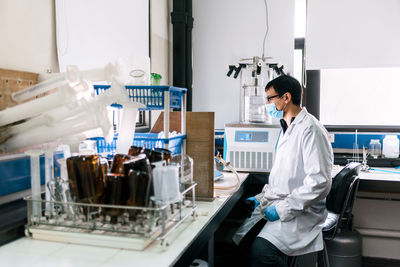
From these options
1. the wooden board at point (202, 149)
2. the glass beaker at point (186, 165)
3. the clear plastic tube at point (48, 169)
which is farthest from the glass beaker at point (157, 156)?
the wooden board at point (202, 149)

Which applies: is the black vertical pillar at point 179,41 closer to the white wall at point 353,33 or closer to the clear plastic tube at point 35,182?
the white wall at point 353,33

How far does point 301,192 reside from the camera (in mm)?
1973

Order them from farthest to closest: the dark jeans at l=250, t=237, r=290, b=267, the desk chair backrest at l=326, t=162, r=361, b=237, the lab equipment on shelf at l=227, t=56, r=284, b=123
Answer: the lab equipment on shelf at l=227, t=56, r=284, b=123
the desk chair backrest at l=326, t=162, r=361, b=237
the dark jeans at l=250, t=237, r=290, b=267

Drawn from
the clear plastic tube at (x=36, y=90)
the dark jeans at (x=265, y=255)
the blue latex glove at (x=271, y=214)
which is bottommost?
the dark jeans at (x=265, y=255)

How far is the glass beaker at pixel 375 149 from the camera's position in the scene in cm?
317

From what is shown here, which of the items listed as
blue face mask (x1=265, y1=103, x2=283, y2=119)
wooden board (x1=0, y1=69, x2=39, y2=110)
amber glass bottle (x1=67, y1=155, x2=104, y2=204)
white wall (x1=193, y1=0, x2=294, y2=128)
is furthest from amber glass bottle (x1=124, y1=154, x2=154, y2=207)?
white wall (x1=193, y1=0, x2=294, y2=128)

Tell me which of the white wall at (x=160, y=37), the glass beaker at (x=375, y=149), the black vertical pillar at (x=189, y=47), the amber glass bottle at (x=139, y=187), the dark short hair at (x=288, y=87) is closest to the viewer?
the amber glass bottle at (x=139, y=187)

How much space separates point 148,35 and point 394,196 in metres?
2.44

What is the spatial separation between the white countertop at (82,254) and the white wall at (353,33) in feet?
8.65

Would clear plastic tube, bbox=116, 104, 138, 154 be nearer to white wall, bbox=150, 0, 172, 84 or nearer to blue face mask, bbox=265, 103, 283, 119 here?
blue face mask, bbox=265, 103, 283, 119

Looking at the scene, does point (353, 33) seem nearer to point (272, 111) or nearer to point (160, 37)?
point (272, 111)

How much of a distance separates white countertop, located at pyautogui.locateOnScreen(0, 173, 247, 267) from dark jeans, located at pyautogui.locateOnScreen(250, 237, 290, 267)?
848 mm

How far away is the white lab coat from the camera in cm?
197

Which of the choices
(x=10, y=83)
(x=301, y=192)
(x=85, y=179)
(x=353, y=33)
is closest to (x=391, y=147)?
(x=353, y=33)
